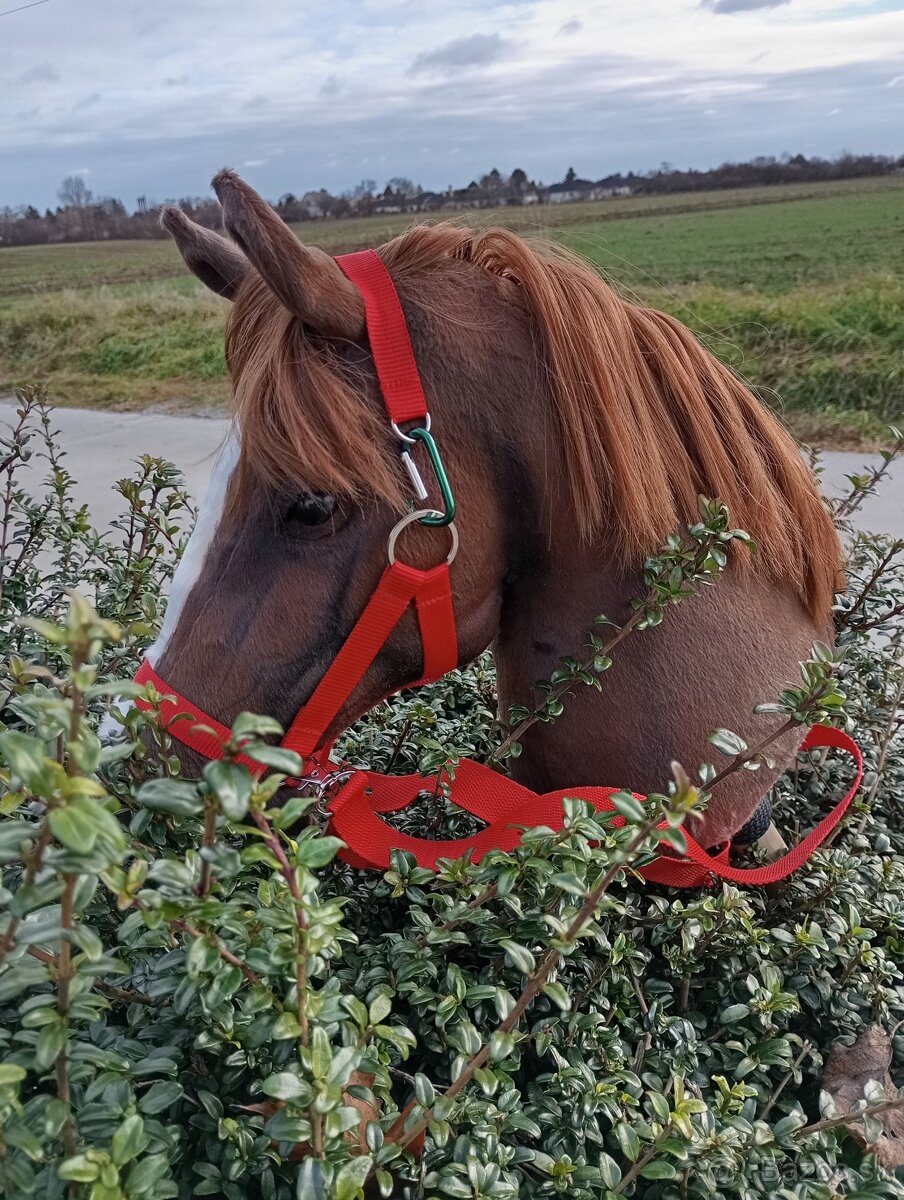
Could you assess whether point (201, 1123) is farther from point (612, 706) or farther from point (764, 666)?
point (764, 666)

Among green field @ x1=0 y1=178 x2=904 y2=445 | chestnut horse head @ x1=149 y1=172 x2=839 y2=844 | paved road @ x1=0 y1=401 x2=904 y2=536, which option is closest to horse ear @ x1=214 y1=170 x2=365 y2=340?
chestnut horse head @ x1=149 y1=172 x2=839 y2=844

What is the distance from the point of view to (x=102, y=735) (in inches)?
42.7

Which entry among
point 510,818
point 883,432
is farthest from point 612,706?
point 883,432

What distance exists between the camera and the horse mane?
0.98 metres

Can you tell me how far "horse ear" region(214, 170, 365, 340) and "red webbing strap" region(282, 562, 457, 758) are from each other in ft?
0.98

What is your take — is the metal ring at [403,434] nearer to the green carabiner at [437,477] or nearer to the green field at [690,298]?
the green carabiner at [437,477]

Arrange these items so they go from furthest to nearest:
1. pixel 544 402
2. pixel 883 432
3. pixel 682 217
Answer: pixel 682 217
pixel 883 432
pixel 544 402

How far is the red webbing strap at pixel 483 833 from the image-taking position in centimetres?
112

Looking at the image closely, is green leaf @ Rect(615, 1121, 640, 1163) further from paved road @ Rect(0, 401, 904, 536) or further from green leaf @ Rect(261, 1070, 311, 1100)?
paved road @ Rect(0, 401, 904, 536)

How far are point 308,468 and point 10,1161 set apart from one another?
0.68 metres

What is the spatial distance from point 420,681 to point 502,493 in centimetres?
28

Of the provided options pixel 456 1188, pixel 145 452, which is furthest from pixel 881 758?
pixel 145 452

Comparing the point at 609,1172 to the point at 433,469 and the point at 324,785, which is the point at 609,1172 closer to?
the point at 324,785

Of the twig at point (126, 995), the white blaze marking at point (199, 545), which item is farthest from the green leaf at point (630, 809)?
the white blaze marking at point (199, 545)
